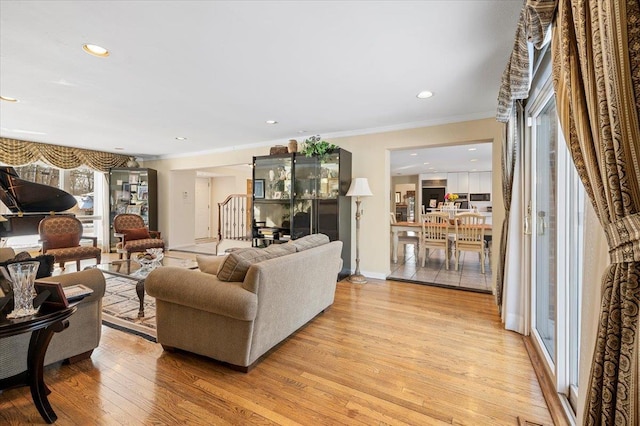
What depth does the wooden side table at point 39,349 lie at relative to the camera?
140cm

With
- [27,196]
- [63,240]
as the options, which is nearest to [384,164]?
[63,240]

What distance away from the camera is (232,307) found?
1895mm

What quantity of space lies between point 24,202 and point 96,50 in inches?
153

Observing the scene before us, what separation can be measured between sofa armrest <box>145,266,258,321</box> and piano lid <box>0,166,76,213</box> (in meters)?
4.08

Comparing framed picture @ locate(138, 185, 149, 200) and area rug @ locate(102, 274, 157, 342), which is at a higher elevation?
framed picture @ locate(138, 185, 149, 200)

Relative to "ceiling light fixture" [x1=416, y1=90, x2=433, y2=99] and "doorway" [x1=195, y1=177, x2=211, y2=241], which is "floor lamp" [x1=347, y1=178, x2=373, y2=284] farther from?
"doorway" [x1=195, y1=177, x2=211, y2=241]

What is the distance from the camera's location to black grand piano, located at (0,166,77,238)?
4.35 meters

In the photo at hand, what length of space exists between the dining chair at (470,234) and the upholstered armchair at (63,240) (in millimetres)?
6104

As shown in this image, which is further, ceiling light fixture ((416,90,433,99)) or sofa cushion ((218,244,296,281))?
ceiling light fixture ((416,90,433,99))

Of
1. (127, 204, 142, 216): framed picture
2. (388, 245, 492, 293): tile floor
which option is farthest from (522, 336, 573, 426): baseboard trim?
(127, 204, 142, 216): framed picture

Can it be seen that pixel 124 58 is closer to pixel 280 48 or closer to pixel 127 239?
pixel 280 48

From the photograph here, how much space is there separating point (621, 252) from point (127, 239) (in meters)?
6.35

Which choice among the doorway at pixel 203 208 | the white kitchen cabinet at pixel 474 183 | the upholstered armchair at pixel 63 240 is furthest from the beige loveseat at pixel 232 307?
the white kitchen cabinet at pixel 474 183

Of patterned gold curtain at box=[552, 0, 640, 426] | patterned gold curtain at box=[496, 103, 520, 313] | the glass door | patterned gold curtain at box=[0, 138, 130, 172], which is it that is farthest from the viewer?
patterned gold curtain at box=[0, 138, 130, 172]
